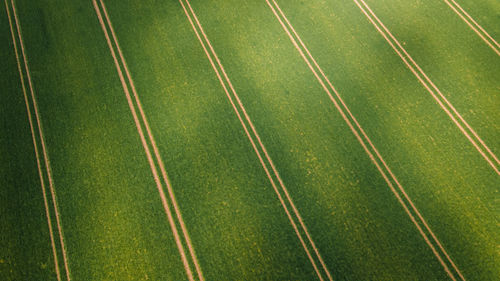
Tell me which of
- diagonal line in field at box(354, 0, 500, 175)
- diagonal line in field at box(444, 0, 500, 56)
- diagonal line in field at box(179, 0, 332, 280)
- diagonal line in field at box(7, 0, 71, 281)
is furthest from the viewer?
diagonal line in field at box(444, 0, 500, 56)

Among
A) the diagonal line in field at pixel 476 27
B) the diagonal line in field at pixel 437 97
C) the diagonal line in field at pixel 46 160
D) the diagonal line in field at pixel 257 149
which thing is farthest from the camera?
the diagonal line in field at pixel 476 27

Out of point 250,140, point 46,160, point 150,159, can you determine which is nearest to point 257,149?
point 250,140

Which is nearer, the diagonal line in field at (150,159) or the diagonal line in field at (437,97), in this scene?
the diagonal line in field at (150,159)

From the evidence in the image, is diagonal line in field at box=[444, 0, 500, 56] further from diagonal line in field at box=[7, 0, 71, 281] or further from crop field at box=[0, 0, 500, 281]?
diagonal line in field at box=[7, 0, 71, 281]

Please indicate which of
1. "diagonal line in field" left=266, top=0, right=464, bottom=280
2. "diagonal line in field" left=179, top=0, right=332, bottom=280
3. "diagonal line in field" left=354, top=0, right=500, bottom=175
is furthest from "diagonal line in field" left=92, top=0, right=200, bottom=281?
"diagonal line in field" left=354, top=0, right=500, bottom=175

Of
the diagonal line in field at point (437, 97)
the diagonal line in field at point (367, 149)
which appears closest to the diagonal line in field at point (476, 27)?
the diagonal line in field at point (437, 97)

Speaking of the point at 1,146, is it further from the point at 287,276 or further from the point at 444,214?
the point at 444,214

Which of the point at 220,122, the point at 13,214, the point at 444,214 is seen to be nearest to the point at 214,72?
the point at 220,122

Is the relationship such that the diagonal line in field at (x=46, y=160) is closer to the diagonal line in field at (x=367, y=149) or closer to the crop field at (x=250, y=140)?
the crop field at (x=250, y=140)

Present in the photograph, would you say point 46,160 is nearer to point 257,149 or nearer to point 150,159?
point 150,159
